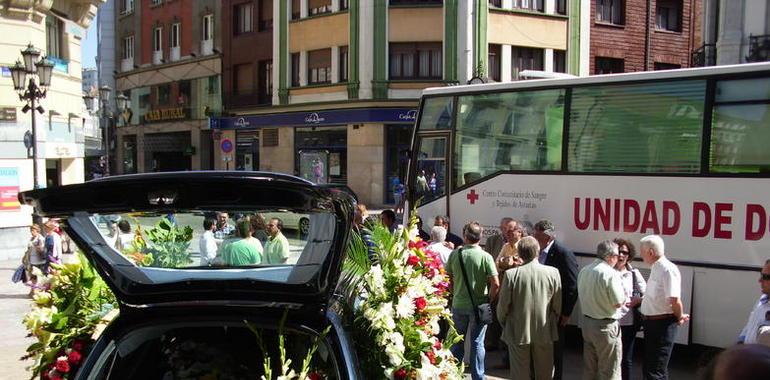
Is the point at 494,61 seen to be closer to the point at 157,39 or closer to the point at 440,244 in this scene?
the point at 157,39

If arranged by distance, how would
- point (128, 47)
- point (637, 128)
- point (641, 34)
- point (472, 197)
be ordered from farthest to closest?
1. point (128, 47)
2. point (641, 34)
3. point (472, 197)
4. point (637, 128)

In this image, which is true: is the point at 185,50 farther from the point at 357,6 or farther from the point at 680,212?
the point at 680,212

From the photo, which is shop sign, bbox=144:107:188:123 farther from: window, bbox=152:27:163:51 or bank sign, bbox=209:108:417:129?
bank sign, bbox=209:108:417:129

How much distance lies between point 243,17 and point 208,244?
35.2 metres

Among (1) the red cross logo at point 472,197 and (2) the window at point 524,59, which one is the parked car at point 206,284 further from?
(2) the window at point 524,59

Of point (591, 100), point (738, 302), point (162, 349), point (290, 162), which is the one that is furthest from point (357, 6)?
point (162, 349)

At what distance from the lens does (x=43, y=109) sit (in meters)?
17.3

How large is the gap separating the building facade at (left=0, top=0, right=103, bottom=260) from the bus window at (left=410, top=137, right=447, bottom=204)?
9575mm

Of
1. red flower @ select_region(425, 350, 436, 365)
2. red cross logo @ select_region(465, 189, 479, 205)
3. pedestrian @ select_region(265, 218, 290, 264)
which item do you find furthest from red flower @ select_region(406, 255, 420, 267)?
red cross logo @ select_region(465, 189, 479, 205)

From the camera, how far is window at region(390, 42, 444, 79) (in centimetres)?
3108

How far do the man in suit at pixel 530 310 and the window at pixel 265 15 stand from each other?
1241 inches

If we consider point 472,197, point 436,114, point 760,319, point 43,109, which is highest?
point 43,109

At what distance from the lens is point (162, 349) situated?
13.1ft

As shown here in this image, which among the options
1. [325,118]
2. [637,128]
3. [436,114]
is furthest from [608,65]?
[637,128]
